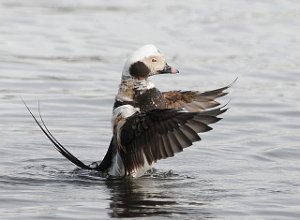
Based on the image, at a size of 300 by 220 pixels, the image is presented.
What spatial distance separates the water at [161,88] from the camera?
7.75 metres

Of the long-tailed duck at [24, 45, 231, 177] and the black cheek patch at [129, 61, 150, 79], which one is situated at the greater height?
the black cheek patch at [129, 61, 150, 79]

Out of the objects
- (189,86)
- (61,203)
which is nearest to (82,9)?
(189,86)

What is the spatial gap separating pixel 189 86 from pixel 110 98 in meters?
1.03

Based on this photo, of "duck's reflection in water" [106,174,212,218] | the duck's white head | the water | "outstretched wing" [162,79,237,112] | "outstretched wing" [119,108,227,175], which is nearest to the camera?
"duck's reflection in water" [106,174,212,218]

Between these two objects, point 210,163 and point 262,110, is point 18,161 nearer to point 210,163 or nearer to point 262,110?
point 210,163

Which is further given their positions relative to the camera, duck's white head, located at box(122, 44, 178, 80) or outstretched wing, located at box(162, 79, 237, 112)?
outstretched wing, located at box(162, 79, 237, 112)

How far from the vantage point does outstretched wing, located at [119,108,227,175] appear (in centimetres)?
788

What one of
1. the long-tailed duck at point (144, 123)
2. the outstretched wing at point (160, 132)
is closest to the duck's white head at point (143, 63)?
the long-tailed duck at point (144, 123)

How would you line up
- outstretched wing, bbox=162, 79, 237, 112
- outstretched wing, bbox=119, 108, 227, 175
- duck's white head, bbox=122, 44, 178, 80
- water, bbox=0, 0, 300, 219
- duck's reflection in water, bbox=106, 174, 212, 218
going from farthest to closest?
1. outstretched wing, bbox=162, 79, 237, 112
2. duck's white head, bbox=122, 44, 178, 80
3. outstretched wing, bbox=119, 108, 227, 175
4. water, bbox=0, 0, 300, 219
5. duck's reflection in water, bbox=106, 174, 212, 218

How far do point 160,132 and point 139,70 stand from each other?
2.03 feet

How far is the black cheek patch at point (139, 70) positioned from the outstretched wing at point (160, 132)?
0.45 meters

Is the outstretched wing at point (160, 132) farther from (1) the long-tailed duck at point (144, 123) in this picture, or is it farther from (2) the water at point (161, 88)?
(2) the water at point (161, 88)

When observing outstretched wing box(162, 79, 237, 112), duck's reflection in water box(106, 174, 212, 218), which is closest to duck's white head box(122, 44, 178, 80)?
outstretched wing box(162, 79, 237, 112)

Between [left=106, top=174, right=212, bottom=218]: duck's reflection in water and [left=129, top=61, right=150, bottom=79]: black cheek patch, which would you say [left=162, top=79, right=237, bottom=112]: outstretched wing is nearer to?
[left=129, top=61, right=150, bottom=79]: black cheek patch
